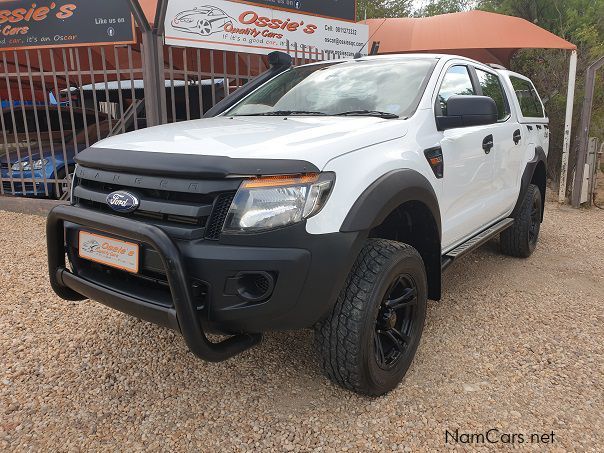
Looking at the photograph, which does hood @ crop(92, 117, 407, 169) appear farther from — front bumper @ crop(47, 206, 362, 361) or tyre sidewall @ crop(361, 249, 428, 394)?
tyre sidewall @ crop(361, 249, 428, 394)

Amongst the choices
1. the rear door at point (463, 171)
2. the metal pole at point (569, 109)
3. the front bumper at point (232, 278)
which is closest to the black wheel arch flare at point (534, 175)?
the rear door at point (463, 171)

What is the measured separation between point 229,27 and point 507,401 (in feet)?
17.6

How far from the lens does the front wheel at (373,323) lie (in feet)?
7.23

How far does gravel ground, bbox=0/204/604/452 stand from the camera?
221 centimetres

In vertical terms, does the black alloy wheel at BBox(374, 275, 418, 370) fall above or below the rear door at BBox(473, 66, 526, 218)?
below

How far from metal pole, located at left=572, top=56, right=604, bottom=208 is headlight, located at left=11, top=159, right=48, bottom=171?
24.1ft

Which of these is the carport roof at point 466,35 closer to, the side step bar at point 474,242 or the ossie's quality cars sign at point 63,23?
the ossie's quality cars sign at point 63,23

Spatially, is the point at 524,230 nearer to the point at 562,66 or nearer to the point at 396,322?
the point at 396,322

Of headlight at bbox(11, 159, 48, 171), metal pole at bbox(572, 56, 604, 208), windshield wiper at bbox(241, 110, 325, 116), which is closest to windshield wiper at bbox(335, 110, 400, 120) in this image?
windshield wiper at bbox(241, 110, 325, 116)

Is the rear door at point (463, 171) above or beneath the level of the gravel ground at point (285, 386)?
above

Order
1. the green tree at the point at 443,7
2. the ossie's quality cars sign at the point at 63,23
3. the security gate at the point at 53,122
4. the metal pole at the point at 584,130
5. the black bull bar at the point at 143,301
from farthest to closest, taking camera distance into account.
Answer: the green tree at the point at 443,7 < the metal pole at the point at 584,130 < the security gate at the point at 53,122 < the ossie's quality cars sign at the point at 63,23 < the black bull bar at the point at 143,301

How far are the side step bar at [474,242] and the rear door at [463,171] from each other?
0.05 m

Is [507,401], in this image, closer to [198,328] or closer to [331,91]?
[198,328]

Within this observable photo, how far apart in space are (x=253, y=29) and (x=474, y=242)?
4.45 metres
